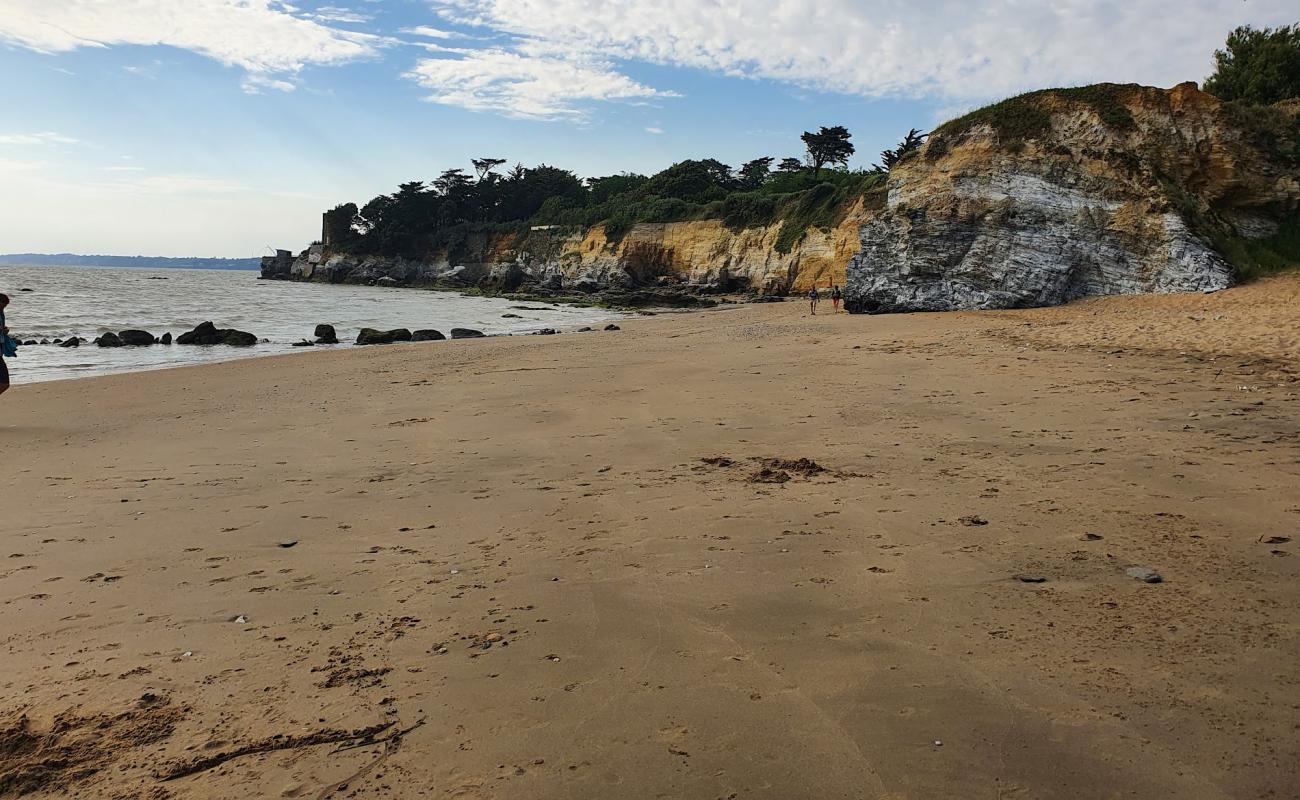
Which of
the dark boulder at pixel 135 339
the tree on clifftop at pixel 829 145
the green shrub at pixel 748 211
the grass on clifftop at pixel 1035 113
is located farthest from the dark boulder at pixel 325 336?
the tree on clifftop at pixel 829 145

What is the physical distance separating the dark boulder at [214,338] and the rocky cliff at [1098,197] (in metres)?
18.6

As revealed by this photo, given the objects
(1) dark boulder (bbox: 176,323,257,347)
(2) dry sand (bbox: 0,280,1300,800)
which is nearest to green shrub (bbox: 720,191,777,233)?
(1) dark boulder (bbox: 176,323,257,347)

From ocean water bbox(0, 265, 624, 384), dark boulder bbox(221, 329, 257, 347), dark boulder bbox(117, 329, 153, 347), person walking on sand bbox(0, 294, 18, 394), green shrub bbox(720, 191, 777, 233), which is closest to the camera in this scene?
person walking on sand bbox(0, 294, 18, 394)

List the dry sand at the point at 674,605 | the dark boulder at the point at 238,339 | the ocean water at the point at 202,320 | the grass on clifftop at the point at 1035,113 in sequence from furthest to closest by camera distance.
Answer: the dark boulder at the point at 238,339 < the grass on clifftop at the point at 1035,113 < the ocean water at the point at 202,320 < the dry sand at the point at 674,605

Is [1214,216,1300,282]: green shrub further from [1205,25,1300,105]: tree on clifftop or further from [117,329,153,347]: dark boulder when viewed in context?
[117,329,153,347]: dark boulder

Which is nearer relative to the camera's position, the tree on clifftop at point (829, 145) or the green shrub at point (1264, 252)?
the green shrub at point (1264, 252)

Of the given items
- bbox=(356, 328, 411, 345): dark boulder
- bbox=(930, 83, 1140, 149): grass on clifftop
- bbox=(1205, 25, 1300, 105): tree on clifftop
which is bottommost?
bbox=(356, 328, 411, 345): dark boulder

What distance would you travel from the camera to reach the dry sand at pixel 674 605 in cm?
250

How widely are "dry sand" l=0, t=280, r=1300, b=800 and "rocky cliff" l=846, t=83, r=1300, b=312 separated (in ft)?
37.8

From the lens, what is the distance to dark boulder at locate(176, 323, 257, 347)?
21.0 m

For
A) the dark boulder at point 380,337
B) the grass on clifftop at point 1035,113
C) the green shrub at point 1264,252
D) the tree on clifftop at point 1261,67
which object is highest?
the tree on clifftop at point 1261,67

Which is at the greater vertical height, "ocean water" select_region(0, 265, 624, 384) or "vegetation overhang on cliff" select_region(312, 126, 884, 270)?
"vegetation overhang on cliff" select_region(312, 126, 884, 270)

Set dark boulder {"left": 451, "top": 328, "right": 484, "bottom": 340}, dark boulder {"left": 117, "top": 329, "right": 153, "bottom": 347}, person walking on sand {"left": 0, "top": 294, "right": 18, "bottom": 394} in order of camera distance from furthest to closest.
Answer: dark boulder {"left": 451, "top": 328, "right": 484, "bottom": 340}
dark boulder {"left": 117, "top": 329, "right": 153, "bottom": 347}
person walking on sand {"left": 0, "top": 294, "right": 18, "bottom": 394}

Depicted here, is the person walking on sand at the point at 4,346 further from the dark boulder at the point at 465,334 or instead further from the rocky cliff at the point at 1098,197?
the rocky cliff at the point at 1098,197
